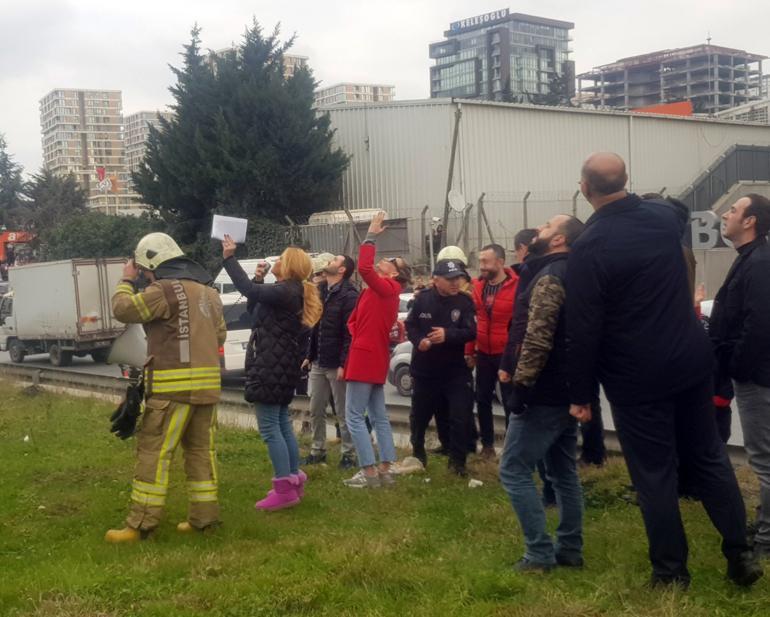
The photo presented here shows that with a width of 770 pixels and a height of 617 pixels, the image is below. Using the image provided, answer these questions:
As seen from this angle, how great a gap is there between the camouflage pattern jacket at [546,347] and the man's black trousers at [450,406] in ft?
8.90

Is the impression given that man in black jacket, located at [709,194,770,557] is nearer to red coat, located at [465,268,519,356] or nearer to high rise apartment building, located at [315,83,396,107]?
red coat, located at [465,268,519,356]

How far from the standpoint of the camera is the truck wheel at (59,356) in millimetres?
24750

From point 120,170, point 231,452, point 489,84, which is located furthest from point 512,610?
point 120,170

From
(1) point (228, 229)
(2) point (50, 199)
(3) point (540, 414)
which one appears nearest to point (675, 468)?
(3) point (540, 414)

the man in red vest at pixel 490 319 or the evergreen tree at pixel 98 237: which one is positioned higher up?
the evergreen tree at pixel 98 237

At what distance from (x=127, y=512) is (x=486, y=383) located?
11.0ft

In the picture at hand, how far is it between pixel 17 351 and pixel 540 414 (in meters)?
24.1

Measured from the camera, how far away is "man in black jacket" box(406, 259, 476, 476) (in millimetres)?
7836

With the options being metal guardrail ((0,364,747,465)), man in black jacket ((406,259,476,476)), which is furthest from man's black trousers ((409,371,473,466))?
metal guardrail ((0,364,747,465))

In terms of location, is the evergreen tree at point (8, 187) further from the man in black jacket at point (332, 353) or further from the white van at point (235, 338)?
the man in black jacket at point (332, 353)

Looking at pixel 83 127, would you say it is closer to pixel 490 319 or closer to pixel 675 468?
pixel 490 319

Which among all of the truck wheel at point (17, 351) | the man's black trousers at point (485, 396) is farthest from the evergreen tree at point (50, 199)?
the man's black trousers at point (485, 396)

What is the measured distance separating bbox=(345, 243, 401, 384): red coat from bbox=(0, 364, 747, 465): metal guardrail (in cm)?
213

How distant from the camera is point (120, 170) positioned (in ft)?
577
